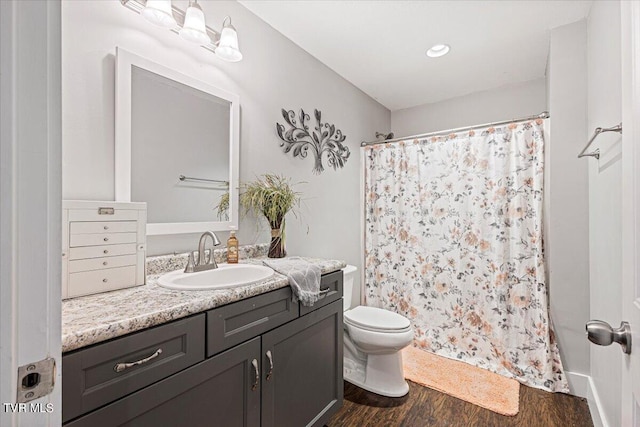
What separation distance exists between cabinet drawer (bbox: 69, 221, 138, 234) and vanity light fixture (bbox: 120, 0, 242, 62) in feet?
2.86

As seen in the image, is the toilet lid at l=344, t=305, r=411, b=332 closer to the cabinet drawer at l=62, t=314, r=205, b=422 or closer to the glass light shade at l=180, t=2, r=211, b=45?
the cabinet drawer at l=62, t=314, r=205, b=422

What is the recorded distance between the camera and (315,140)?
2340 millimetres

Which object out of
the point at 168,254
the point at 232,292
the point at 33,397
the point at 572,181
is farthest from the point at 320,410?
the point at 572,181

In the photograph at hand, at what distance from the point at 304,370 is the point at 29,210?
1.31m

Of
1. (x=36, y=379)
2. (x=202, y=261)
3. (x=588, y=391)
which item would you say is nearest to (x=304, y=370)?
(x=202, y=261)

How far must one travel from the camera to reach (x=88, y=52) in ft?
3.88

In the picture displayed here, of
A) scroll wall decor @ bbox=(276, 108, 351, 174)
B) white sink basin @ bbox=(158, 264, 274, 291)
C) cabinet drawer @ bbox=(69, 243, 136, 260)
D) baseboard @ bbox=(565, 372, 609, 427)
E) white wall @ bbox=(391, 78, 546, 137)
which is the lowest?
baseboard @ bbox=(565, 372, 609, 427)

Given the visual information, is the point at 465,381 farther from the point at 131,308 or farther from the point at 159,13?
the point at 159,13

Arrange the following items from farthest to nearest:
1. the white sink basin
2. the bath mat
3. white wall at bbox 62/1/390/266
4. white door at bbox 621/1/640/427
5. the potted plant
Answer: the bath mat → the potted plant → the white sink basin → white wall at bbox 62/1/390/266 → white door at bbox 621/1/640/427

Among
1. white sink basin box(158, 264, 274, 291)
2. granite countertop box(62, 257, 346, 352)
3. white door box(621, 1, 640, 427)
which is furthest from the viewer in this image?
white sink basin box(158, 264, 274, 291)

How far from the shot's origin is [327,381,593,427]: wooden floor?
5.62 ft

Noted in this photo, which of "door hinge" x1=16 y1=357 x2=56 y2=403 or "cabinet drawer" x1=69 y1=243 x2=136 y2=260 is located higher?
"cabinet drawer" x1=69 y1=243 x2=136 y2=260

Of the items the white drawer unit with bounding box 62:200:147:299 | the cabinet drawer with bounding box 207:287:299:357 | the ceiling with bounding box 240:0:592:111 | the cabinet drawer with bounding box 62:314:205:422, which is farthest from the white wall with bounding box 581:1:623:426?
the white drawer unit with bounding box 62:200:147:299

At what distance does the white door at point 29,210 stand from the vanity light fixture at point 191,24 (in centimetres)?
107
